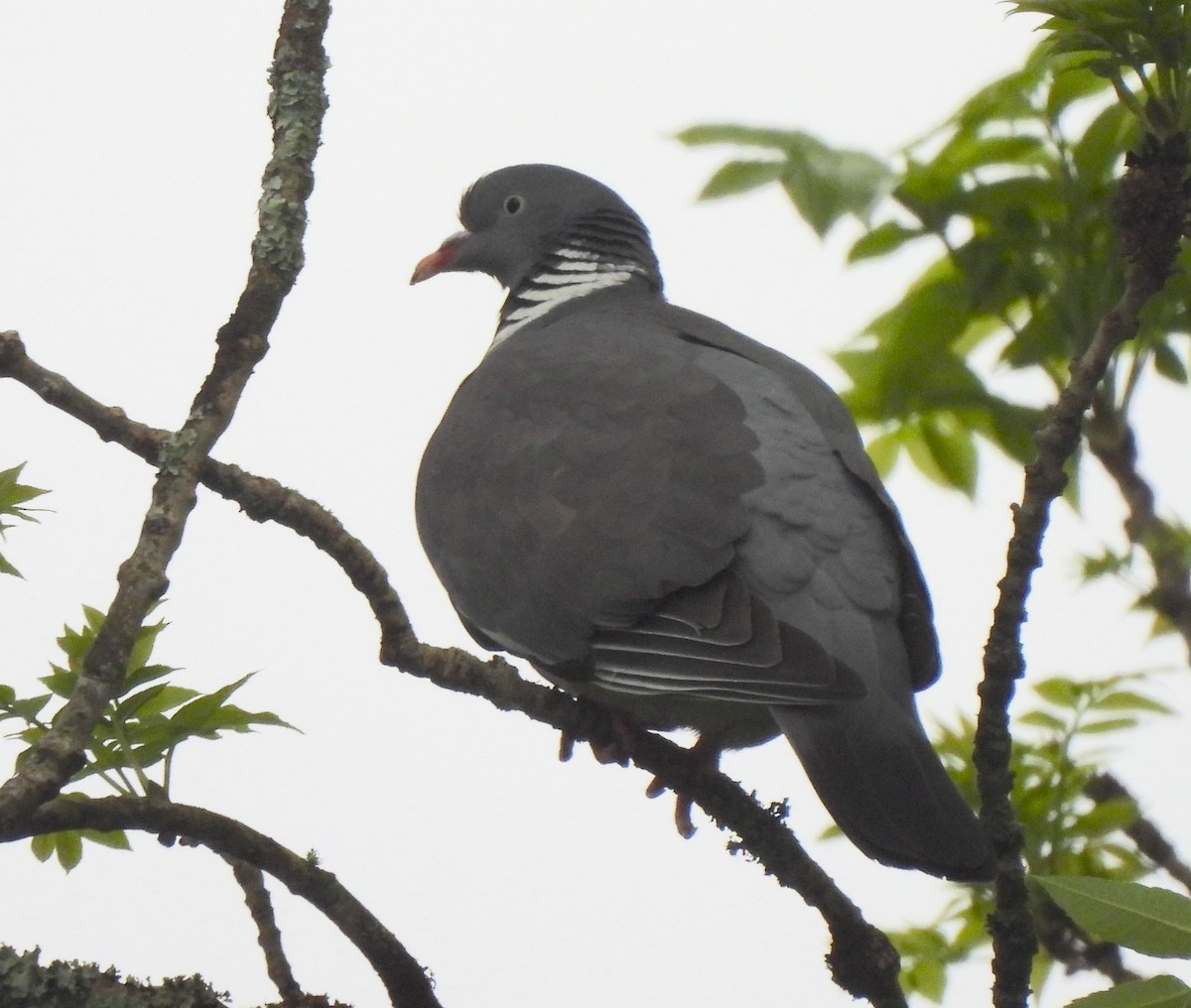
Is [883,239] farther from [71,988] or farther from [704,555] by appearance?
[71,988]

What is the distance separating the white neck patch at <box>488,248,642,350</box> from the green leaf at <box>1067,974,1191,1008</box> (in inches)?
79.3

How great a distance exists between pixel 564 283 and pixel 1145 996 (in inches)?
83.9

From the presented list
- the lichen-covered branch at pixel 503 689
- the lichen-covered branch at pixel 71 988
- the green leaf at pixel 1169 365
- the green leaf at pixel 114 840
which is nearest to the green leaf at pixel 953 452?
the green leaf at pixel 1169 365

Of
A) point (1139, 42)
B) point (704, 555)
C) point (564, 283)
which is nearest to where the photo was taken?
point (1139, 42)

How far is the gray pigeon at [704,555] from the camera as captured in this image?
188 centimetres

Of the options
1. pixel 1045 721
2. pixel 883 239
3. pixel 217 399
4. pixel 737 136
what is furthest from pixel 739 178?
pixel 217 399

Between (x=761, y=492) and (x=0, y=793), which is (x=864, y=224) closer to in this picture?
(x=761, y=492)

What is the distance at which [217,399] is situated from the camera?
5.28 feet

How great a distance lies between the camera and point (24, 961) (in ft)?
4.73

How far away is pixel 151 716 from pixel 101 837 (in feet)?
0.88

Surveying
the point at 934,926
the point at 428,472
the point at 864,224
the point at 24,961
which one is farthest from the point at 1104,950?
the point at 24,961

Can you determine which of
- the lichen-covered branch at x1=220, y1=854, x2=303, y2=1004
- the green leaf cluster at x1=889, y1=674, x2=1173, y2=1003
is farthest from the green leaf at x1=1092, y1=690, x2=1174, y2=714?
the lichen-covered branch at x1=220, y1=854, x2=303, y2=1004

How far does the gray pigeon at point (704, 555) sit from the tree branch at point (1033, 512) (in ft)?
0.22

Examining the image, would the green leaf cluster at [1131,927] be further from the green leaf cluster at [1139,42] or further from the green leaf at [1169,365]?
the green leaf at [1169,365]
